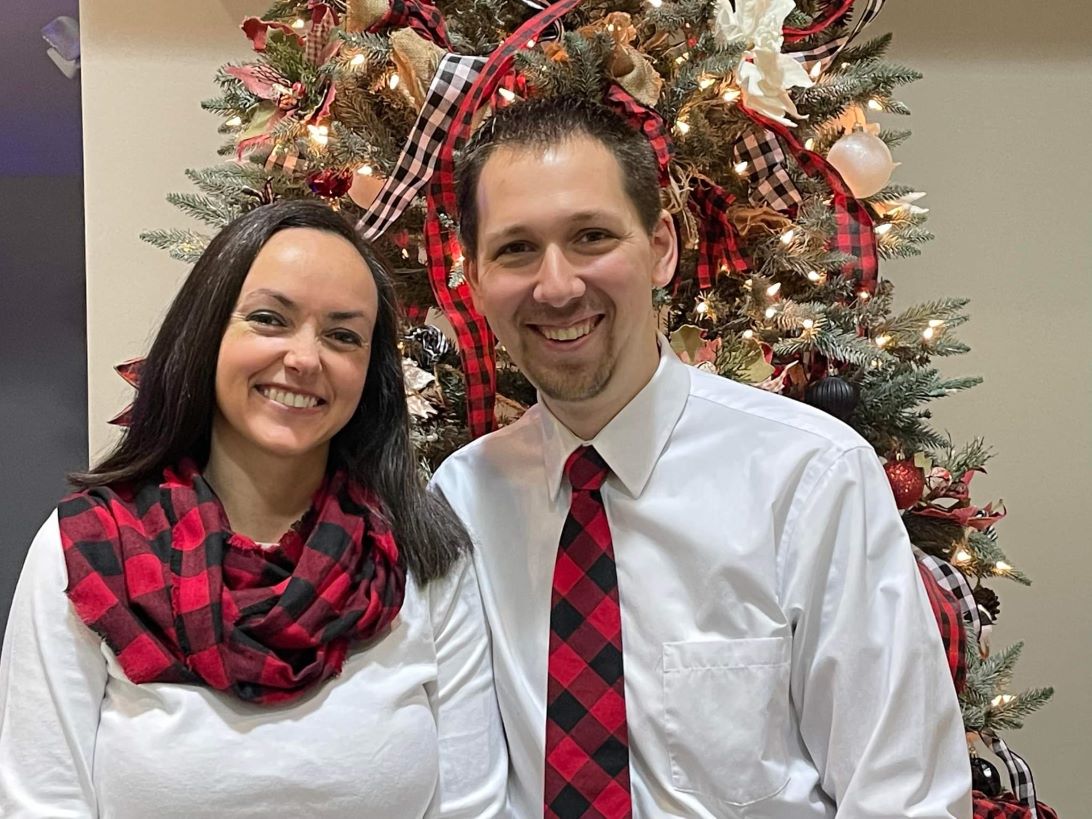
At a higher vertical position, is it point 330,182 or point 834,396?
point 330,182

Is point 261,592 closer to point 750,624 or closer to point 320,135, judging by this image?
point 750,624

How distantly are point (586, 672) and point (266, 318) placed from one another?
24.4 inches

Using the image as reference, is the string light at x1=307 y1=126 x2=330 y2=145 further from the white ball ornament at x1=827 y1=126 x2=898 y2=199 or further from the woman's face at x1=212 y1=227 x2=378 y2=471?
the white ball ornament at x1=827 y1=126 x2=898 y2=199

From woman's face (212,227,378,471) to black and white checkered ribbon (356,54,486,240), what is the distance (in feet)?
1.07

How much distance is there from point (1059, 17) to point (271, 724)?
106 inches

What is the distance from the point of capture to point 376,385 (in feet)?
4.55

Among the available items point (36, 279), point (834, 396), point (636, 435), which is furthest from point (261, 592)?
point (36, 279)

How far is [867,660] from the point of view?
117 cm

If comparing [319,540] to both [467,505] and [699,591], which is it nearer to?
[467,505]

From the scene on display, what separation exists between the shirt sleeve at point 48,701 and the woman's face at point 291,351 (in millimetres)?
275

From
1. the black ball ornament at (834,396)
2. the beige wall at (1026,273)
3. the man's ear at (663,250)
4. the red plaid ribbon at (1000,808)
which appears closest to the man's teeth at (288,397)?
the man's ear at (663,250)

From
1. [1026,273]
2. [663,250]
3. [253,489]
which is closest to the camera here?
[253,489]

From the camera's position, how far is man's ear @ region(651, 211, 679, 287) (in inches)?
54.6

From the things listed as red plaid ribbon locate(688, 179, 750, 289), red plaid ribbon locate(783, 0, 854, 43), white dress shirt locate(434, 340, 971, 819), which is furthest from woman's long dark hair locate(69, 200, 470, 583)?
red plaid ribbon locate(783, 0, 854, 43)
